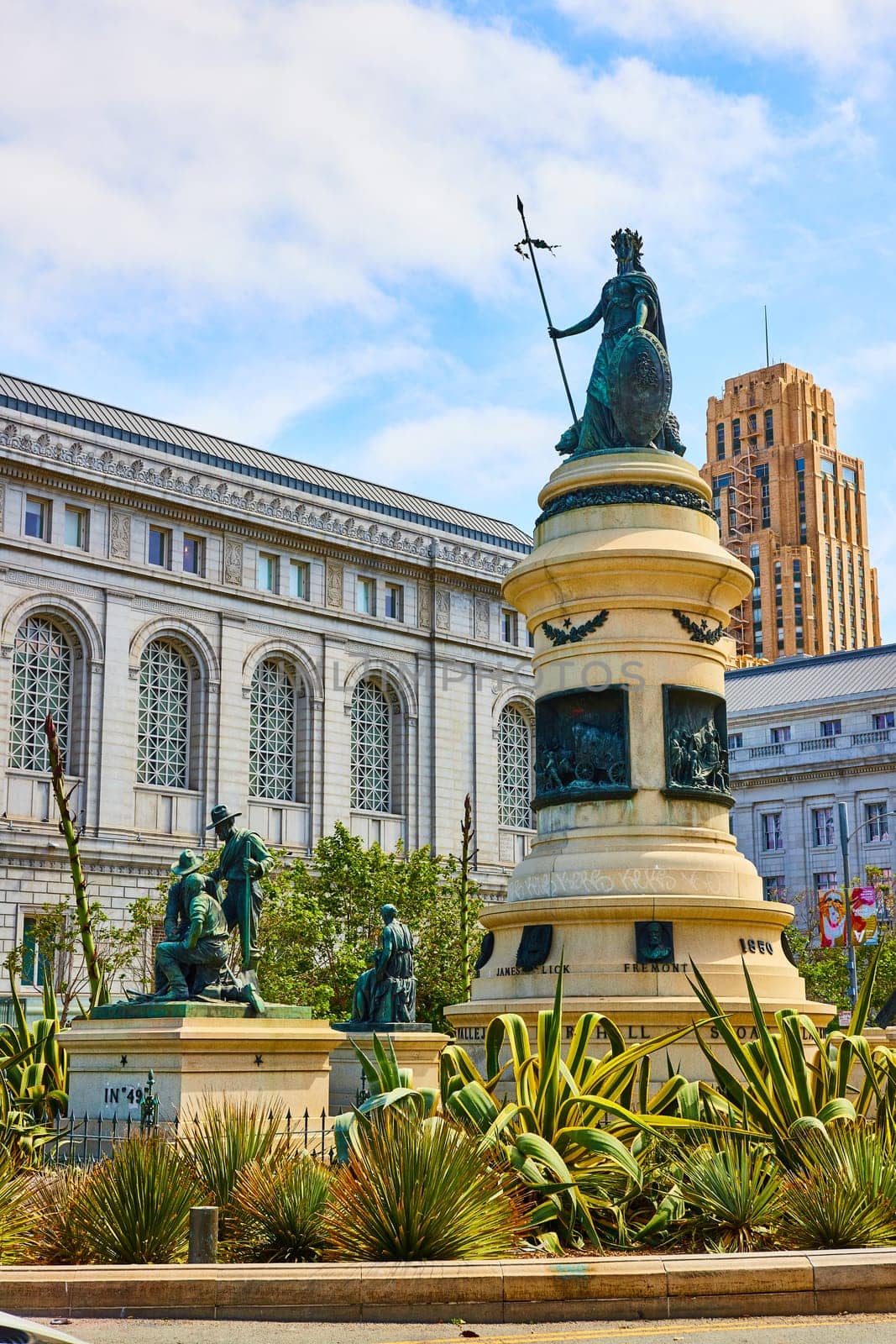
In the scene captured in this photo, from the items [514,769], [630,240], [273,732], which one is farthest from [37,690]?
[630,240]

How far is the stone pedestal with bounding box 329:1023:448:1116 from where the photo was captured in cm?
1980

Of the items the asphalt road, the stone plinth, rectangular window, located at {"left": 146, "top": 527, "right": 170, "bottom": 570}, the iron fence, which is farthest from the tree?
the asphalt road

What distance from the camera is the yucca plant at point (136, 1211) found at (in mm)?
10094

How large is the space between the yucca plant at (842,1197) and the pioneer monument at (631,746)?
6.08 m

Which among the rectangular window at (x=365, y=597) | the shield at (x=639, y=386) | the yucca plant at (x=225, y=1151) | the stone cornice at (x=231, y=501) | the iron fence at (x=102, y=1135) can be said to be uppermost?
the stone cornice at (x=231, y=501)

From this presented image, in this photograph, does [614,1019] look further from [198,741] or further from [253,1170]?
[198,741]

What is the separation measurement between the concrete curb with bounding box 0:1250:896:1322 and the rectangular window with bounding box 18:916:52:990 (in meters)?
39.1

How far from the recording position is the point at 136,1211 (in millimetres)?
10133

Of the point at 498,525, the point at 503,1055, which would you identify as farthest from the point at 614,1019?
the point at 498,525

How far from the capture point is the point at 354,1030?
20.2m

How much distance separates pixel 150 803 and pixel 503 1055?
123 feet

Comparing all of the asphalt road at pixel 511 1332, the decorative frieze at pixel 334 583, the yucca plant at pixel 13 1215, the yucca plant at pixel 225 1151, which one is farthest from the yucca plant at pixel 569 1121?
the decorative frieze at pixel 334 583

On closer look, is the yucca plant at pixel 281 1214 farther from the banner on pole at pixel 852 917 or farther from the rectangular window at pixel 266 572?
the rectangular window at pixel 266 572

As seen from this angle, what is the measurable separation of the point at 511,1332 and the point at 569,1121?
2663mm
